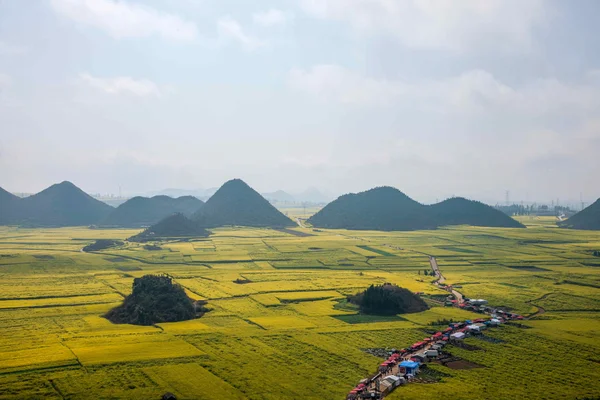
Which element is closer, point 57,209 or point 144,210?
point 57,209

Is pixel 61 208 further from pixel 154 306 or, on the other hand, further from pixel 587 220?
pixel 587 220

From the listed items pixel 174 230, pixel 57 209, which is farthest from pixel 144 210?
pixel 174 230

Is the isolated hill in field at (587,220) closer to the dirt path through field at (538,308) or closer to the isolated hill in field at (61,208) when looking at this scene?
the dirt path through field at (538,308)

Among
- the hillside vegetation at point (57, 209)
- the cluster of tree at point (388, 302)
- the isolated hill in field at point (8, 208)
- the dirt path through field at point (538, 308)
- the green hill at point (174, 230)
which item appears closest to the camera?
the dirt path through field at point (538, 308)

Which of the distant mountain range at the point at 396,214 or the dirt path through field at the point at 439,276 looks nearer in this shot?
the dirt path through field at the point at 439,276

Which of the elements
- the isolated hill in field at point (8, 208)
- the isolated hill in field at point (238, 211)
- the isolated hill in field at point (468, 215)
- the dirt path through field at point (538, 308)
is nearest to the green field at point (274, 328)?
the dirt path through field at point (538, 308)

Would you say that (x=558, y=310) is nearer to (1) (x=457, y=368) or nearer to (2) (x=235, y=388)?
(1) (x=457, y=368)

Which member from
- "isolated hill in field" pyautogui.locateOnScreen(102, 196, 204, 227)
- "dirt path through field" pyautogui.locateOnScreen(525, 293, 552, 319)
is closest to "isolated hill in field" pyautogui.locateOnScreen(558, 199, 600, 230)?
"dirt path through field" pyautogui.locateOnScreen(525, 293, 552, 319)
